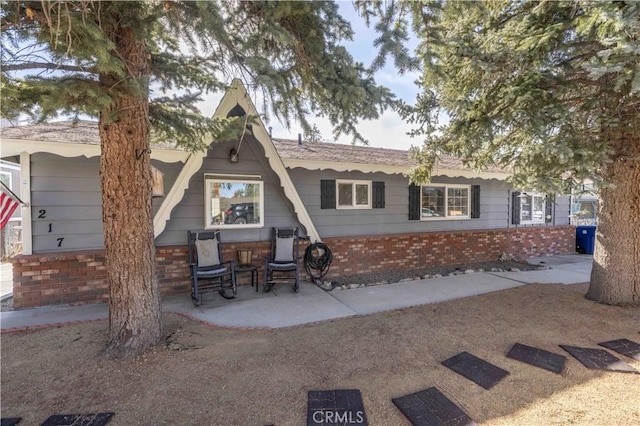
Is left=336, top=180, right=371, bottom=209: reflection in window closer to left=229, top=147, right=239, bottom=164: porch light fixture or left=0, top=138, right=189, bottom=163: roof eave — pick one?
left=229, top=147, right=239, bottom=164: porch light fixture

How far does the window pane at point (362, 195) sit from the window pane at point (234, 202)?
288 centimetres

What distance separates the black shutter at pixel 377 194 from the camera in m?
8.58

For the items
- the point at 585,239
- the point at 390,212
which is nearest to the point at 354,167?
the point at 390,212

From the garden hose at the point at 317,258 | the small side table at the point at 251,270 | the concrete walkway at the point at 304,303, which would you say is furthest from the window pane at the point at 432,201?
the small side table at the point at 251,270

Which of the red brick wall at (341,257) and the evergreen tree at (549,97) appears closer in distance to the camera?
the evergreen tree at (549,97)

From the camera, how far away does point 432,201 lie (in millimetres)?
9555

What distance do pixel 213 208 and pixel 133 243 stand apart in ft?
10.5

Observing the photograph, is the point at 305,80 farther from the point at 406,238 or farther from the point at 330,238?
the point at 406,238

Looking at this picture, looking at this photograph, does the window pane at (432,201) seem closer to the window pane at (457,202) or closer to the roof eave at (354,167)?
the window pane at (457,202)

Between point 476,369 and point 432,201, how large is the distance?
6786 mm

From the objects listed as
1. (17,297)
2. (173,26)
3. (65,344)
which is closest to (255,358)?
(65,344)

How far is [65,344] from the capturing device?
3908 millimetres

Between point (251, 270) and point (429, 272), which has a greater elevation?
point (251, 270)

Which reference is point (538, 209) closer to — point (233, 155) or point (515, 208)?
point (515, 208)
